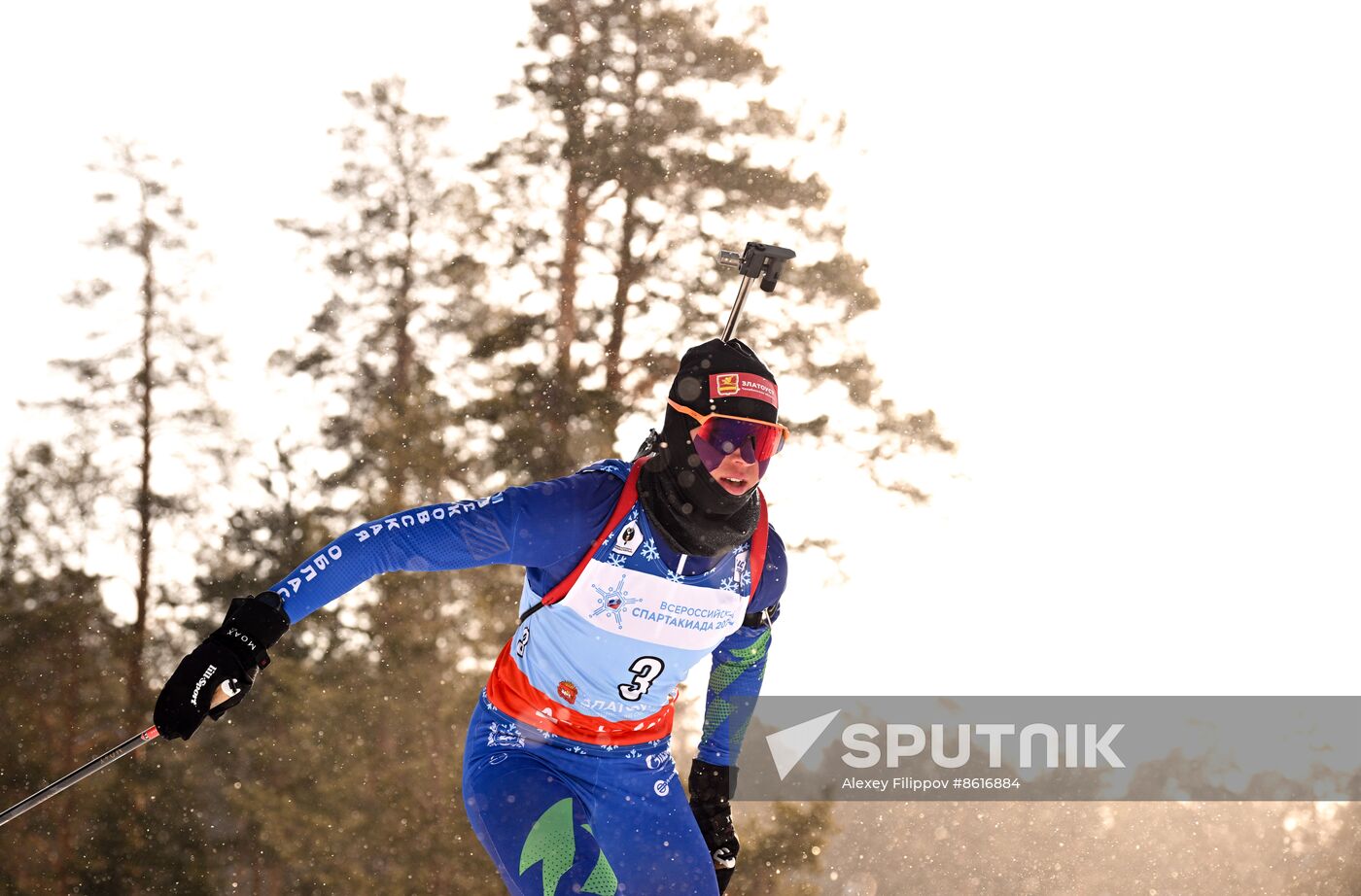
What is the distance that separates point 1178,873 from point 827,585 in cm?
2668

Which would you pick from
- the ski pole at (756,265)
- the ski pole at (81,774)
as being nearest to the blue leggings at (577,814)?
the ski pole at (81,774)

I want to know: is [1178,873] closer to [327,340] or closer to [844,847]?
[844,847]

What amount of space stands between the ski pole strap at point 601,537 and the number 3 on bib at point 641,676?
14.2 inches

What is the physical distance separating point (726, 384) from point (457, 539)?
3.63 feet

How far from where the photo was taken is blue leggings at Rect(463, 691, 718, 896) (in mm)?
3816

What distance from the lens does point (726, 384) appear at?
4.44 metres

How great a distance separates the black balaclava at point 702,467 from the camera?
427cm

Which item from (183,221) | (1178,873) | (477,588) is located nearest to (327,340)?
(183,221)

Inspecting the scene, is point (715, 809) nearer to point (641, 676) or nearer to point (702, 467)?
point (641, 676)

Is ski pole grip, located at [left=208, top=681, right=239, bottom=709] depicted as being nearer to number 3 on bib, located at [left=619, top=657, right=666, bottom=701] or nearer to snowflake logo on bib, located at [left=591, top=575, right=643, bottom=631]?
snowflake logo on bib, located at [left=591, top=575, right=643, bottom=631]

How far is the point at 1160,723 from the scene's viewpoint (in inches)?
1153

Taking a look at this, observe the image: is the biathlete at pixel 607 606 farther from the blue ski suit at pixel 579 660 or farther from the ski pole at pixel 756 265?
the ski pole at pixel 756 265

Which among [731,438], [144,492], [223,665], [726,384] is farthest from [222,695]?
[144,492]

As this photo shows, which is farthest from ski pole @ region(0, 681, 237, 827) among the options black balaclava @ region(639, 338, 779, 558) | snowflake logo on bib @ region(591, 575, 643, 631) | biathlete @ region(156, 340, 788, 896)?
black balaclava @ region(639, 338, 779, 558)
